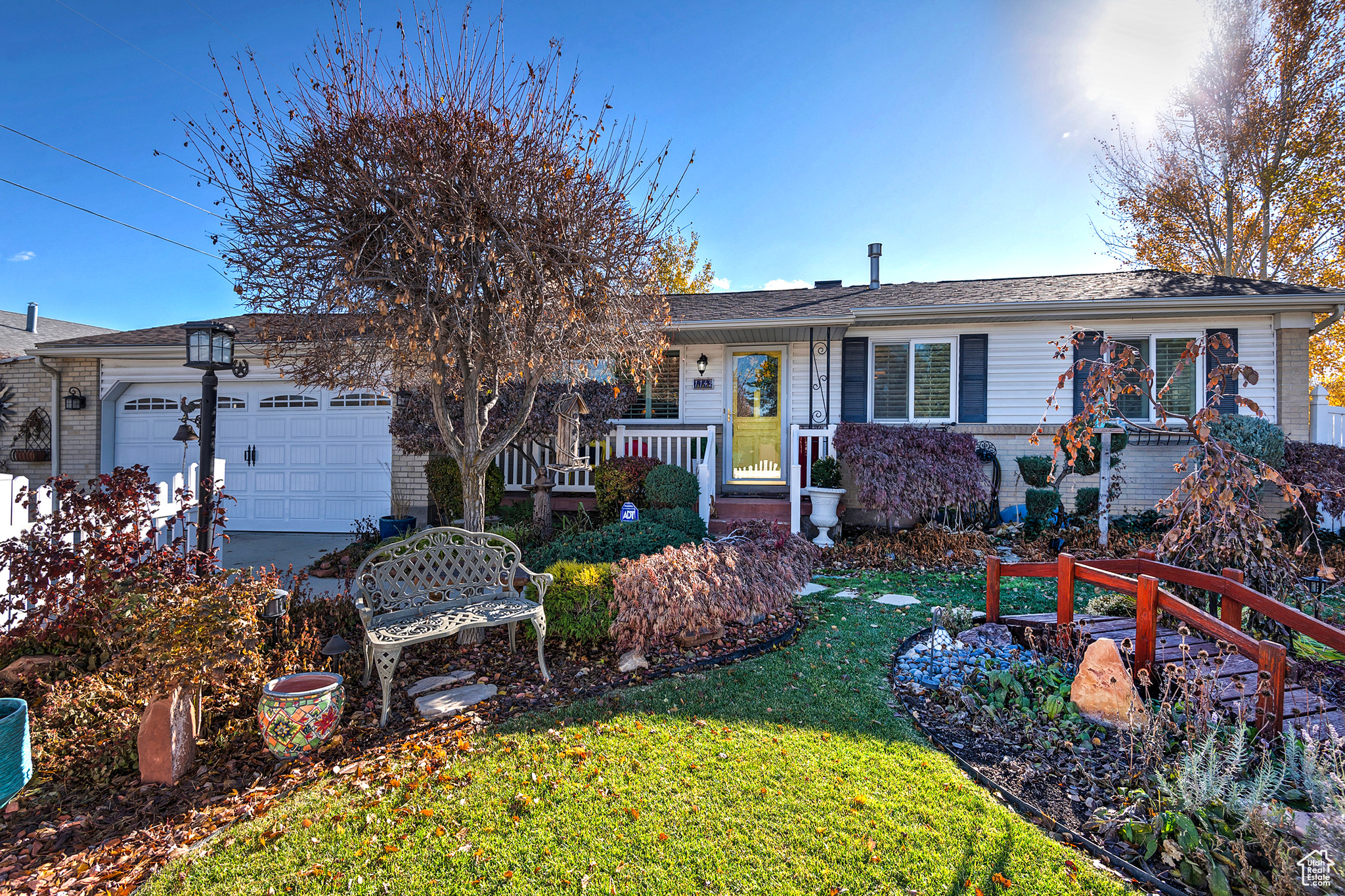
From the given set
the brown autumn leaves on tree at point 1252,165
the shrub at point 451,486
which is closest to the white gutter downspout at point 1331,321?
the brown autumn leaves on tree at point 1252,165

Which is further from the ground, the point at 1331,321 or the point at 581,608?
the point at 1331,321

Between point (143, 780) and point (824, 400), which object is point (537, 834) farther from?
point (824, 400)

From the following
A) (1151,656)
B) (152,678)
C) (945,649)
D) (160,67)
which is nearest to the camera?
(152,678)

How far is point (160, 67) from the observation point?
7.49 metres

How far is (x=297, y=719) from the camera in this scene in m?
2.82

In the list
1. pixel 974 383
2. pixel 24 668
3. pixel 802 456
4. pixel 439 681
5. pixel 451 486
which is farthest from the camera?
pixel 974 383

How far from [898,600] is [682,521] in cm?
245

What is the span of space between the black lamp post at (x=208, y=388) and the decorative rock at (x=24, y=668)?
119 cm

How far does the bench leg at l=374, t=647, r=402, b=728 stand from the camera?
10.4 ft

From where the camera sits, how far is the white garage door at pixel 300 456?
30.1 ft

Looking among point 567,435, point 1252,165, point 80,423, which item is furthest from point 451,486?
point 1252,165

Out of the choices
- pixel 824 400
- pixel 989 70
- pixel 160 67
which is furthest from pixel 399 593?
pixel 989 70

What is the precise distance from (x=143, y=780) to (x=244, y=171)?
12.1 feet

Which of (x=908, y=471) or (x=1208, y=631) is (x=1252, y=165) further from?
(x=1208, y=631)
